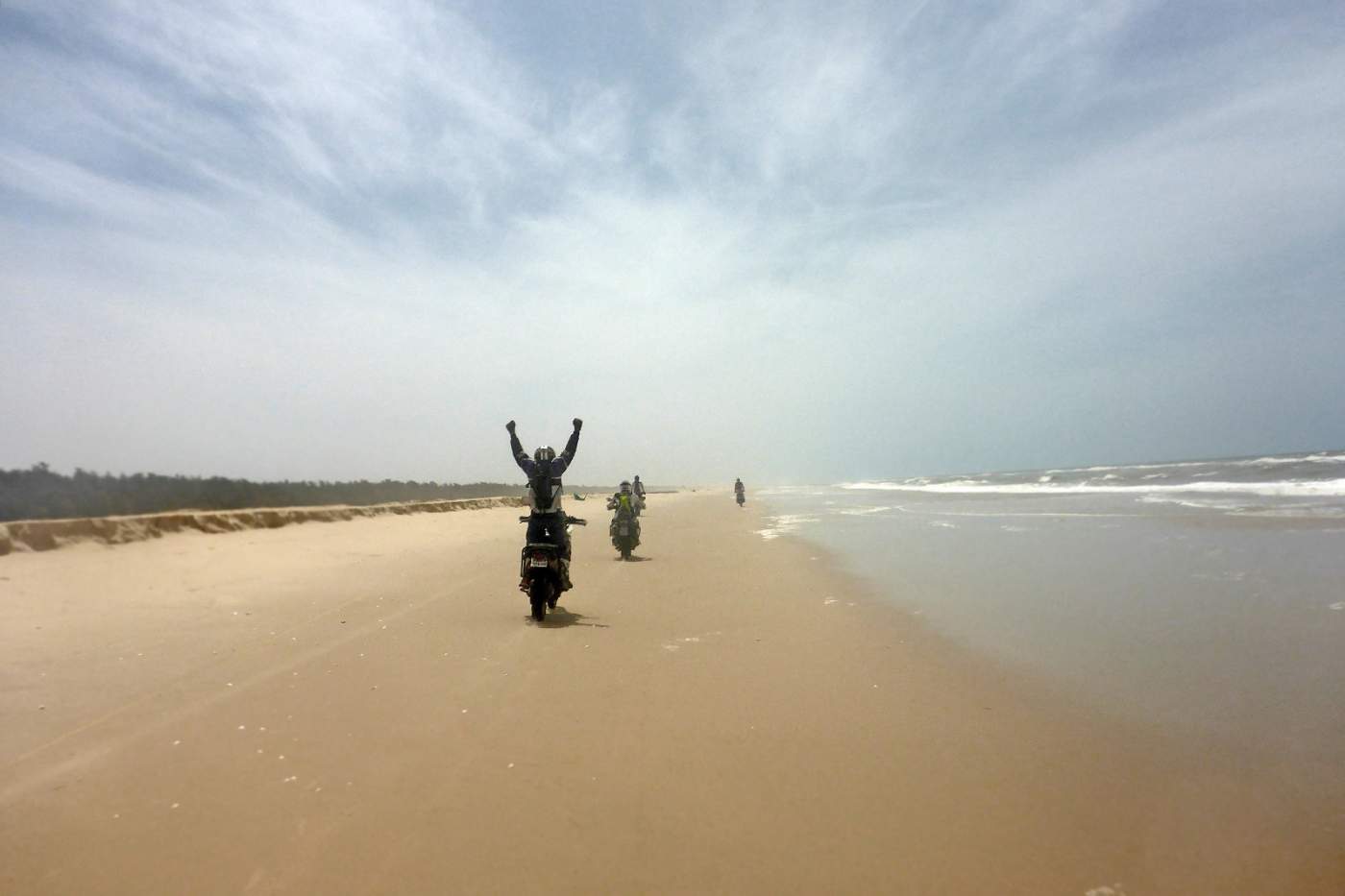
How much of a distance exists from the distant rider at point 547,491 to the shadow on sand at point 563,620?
0.39 metres

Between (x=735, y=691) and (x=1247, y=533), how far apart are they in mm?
13784

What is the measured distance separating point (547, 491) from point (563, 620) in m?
1.76

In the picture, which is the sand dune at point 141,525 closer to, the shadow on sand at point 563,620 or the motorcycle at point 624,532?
the motorcycle at point 624,532

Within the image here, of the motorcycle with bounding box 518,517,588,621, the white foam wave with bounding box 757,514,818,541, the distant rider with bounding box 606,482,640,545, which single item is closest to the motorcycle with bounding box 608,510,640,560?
the distant rider with bounding box 606,482,640,545

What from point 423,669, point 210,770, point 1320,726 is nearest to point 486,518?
point 423,669

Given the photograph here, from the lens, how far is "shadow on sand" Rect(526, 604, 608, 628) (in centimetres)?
888

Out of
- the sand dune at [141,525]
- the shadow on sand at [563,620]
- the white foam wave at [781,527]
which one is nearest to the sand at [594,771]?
the shadow on sand at [563,620]

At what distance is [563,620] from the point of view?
920 centimetres

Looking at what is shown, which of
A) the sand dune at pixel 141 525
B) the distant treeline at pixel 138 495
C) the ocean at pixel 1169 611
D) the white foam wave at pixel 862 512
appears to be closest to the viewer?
the ocean at pixel 1169 611

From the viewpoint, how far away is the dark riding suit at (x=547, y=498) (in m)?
9.52

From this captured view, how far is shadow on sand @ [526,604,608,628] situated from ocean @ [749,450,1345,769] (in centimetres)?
414

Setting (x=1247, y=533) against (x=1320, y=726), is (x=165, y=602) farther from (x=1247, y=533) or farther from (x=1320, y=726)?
(x=1247, y=533)

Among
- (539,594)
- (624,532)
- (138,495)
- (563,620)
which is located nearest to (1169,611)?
(563,620)

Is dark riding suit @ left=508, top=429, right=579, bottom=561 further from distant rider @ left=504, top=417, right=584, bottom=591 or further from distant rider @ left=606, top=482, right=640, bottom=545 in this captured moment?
distant rider @ left=606, top=482, right=640, bottom=545
